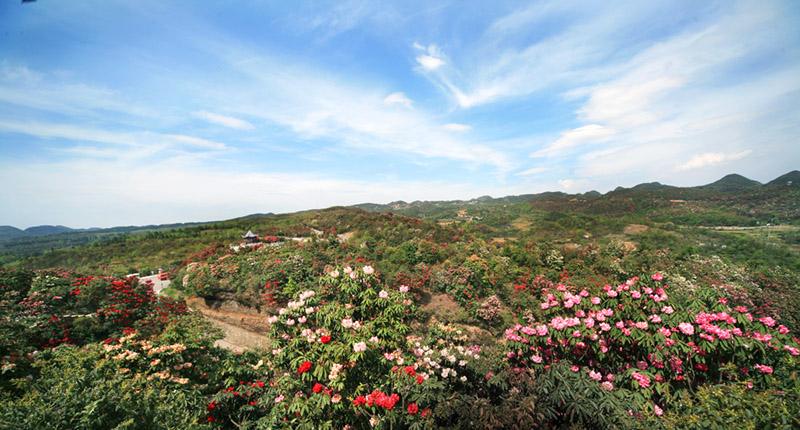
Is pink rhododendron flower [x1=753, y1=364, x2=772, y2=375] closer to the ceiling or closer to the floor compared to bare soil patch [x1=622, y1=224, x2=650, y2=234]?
closer to the ceiling

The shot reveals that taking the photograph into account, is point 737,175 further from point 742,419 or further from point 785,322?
point 742,419

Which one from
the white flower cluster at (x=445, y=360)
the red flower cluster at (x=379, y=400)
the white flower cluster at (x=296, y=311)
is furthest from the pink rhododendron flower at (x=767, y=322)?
the white flower cluster at (x=296, y=311)

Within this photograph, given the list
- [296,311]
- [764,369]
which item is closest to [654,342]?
[764,369]

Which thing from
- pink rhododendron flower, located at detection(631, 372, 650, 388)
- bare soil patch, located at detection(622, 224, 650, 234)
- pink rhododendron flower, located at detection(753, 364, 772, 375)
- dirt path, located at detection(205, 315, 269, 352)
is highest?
pink rhododendron flower, located at detection(753, 364, 772, 375)

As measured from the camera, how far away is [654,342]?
3438 millimetres

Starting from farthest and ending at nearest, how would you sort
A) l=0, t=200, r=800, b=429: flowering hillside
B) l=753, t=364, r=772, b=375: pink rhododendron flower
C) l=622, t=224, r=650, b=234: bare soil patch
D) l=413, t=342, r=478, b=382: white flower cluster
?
1. l=622, t=224, r=650, b=234: bare soil patch
2. l=413, t=342, r=478, b=382: white flower cluster
3. l=753, t=364, r=772, b=375: pink rhododendron flower
4. l=0, t=200, r=800, b=429: flowering hillside

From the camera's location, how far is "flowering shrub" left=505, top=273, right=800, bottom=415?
3312 millimetres

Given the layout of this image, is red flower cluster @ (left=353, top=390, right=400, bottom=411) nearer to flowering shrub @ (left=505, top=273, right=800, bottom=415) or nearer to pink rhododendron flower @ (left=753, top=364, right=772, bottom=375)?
flowering shrub @ (left=505, top=273, right=800, bottom=415)

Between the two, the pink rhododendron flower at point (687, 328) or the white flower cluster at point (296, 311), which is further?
the white flower cluster at point (296, 311)

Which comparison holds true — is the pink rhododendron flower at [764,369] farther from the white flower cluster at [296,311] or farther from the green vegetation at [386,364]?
the white flower cluster at [296,311]

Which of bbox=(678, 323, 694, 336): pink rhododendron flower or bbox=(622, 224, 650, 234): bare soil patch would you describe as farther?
bbox=(622, 224, 650, 234): bare soil patch

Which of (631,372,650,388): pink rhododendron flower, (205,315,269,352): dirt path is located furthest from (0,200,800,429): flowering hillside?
(205,315,269,352): dirt path

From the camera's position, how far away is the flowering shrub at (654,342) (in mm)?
3312

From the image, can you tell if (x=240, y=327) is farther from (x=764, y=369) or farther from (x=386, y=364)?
(x=764, y=369)
